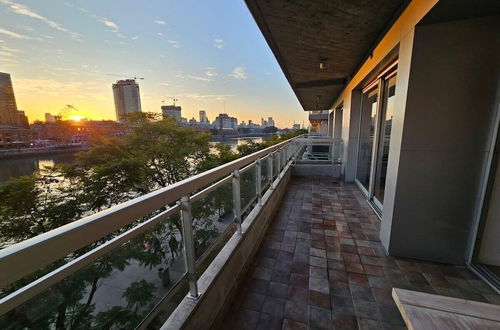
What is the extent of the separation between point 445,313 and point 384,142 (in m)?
3.63

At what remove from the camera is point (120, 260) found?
962 millimetres

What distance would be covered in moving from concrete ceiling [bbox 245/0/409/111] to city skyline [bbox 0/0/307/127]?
8.83 feet

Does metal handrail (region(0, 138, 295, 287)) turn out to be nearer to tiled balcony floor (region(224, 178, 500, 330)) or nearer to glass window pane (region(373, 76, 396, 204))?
tiled balcony floor (region(224, 178, 500, 330))

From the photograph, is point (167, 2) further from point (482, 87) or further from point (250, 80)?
point (250, 80)

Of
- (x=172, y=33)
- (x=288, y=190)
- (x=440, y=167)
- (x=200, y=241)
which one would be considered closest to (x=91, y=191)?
(x=288, y=190)

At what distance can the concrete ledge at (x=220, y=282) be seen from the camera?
4.33 ft

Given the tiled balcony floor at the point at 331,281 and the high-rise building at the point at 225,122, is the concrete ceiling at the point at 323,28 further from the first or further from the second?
the high-rise building at the point at 225,122

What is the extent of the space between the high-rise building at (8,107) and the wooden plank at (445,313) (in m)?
13.8

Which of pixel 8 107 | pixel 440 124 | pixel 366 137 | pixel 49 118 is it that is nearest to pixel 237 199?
pixel 440 124

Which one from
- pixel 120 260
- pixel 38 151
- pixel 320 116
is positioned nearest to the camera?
pixel 120 260

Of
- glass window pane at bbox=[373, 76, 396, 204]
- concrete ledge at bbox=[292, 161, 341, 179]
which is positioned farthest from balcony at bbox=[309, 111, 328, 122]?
glass window pane at bbox=[373, 76, 396, 204]

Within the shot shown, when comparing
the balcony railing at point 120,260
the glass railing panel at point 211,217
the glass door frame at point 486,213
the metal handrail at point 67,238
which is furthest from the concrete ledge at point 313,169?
the metal handrail at point 67,238

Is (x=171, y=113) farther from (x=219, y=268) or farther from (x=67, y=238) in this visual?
(x=67, y=238)

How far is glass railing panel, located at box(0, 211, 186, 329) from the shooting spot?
681mm
